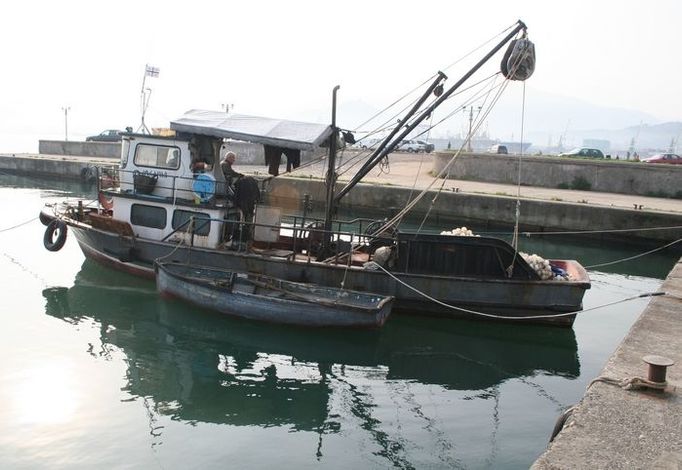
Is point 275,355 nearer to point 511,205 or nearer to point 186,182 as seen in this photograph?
point 186,182

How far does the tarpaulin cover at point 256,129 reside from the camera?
11.8 metres

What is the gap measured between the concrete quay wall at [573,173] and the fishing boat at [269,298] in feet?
58.0

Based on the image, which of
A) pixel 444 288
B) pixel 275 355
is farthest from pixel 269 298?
pixel 444 288

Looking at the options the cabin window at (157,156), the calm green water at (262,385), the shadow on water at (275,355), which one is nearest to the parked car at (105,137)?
the calm green water at (262,385)

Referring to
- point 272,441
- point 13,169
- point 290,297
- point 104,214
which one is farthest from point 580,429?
point 13,169

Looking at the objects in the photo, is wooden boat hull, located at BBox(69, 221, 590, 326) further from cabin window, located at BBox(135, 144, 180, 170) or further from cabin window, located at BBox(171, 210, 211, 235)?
cabin window, located at BBox(135, 144, 180, 170)

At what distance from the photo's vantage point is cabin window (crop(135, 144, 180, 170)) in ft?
43.5

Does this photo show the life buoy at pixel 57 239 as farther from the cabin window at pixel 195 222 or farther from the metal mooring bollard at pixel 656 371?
the metal mooring bollard at pixel 656 371

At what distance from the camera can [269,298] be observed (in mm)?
11117

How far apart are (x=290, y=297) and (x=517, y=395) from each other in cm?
432

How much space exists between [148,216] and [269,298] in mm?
4219

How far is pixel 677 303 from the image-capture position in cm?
929

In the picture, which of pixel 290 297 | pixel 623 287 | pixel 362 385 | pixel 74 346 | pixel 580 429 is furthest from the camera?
pixel 623 287

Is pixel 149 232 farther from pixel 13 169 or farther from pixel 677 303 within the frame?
pixel 13 169
